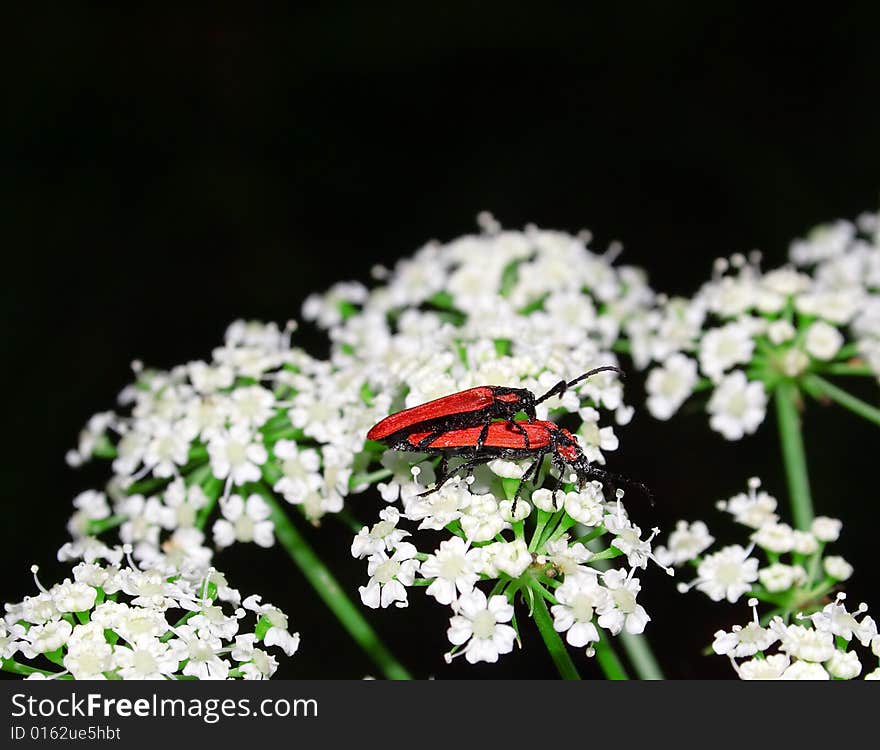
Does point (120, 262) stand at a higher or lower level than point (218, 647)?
higher

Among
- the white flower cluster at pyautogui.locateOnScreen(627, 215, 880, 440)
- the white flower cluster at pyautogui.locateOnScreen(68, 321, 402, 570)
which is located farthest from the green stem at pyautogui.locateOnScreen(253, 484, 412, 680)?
the white flower cluster at pyautogui.locateOnScreen(627, 215, 880, 440)

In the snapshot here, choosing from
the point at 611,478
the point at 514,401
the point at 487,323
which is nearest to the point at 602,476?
the point at 611,478

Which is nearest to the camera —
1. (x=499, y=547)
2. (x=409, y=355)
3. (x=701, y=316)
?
(x=499, y=547)

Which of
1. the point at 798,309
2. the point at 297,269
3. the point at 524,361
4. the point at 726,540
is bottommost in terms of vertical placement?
the point at 726,540

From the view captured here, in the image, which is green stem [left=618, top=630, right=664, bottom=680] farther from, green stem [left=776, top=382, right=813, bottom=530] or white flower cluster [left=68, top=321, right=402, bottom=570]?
white flower cluster [left=68, top=321, right=402, bottom=570]

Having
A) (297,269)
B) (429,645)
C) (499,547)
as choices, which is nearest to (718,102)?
(297,269)

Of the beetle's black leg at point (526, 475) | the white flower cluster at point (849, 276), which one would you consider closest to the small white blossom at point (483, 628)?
the beetle's black leg at point (526, 475)

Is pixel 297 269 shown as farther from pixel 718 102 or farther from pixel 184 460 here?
pixel 718 102
